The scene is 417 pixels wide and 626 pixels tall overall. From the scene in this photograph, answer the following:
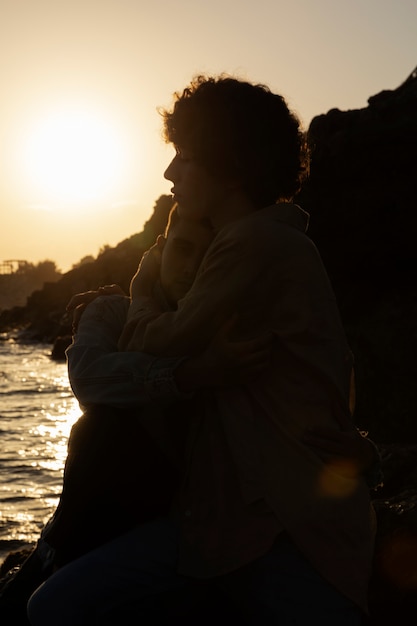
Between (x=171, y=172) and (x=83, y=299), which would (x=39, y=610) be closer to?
(x=83, y=299)

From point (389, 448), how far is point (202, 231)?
9.59 feet

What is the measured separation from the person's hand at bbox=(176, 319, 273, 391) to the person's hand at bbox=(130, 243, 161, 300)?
1.36ft

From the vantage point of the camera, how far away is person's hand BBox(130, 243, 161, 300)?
2.84 meters

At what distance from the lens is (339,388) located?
2.50 meters

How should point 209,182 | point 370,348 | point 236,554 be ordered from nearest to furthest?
1. point 236,554
2. point 209,182
3. point 370,348

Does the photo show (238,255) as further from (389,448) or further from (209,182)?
(389,448)

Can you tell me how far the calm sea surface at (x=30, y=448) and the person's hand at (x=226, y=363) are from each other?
4.39 metres

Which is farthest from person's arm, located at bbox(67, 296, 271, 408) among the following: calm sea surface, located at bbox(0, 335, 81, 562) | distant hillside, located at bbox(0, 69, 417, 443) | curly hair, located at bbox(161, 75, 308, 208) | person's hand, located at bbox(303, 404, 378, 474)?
distant hillside, located at bbox(0, 69, 417, 443)

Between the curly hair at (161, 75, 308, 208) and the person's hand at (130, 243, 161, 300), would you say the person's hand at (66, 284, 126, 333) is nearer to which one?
the person's hand at (130, 243, 161, 300)

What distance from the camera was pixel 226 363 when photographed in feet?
7.99

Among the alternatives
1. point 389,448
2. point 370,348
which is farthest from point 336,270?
point 389,448

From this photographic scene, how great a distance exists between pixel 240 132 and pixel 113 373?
0.85m

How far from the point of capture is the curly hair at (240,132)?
2.60 metres

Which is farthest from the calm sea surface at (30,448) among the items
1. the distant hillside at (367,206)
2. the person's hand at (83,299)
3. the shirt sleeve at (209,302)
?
the shirt sleeve at (209,302)
